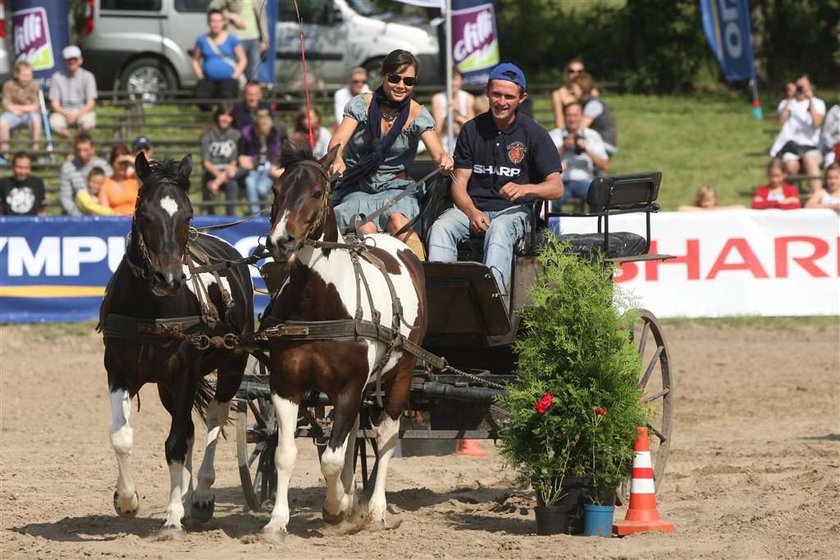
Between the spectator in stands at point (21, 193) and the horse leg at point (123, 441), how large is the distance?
9287 millimetres

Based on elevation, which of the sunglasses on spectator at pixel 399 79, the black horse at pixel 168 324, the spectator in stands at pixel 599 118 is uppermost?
the spectator in stands at pixel 599 118

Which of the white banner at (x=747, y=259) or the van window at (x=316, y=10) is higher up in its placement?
the van window at (x=316, y=10)

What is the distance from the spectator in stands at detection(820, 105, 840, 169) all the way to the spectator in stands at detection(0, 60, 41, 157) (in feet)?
34.6

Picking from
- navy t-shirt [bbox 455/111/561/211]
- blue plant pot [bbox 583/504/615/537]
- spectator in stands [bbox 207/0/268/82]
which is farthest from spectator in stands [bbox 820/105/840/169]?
blue plant pot [bbox 583/504/615/537]

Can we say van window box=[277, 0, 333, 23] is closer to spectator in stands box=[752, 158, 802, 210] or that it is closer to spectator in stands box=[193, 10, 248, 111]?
spectator in stands box=[193, 10, 248, 111]

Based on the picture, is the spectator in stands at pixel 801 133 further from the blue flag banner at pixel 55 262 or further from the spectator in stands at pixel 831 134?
the blue flag banner at pixel 55 262

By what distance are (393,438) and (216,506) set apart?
145 centimetres

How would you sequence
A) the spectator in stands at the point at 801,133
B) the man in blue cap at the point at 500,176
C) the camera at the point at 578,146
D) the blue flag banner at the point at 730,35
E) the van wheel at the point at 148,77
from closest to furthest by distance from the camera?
the man in blue cap at the point at 500,176, the camera at the point at 578,146, the spectator in stands at the point at 801,133, the blue flag banner at the point at 730,35, the van wheel at the point at 148,77

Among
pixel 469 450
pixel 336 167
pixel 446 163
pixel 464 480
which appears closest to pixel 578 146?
pixel 469 450

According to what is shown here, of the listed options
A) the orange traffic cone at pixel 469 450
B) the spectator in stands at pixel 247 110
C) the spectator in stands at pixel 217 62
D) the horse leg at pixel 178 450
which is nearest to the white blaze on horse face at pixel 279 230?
the horse leg at pixel 178 450

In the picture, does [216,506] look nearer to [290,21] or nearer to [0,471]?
[0,471]

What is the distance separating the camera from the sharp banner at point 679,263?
49.7 feet

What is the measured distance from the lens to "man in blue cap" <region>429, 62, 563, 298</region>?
329 inches

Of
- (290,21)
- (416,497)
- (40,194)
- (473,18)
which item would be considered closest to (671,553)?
(416,497)
